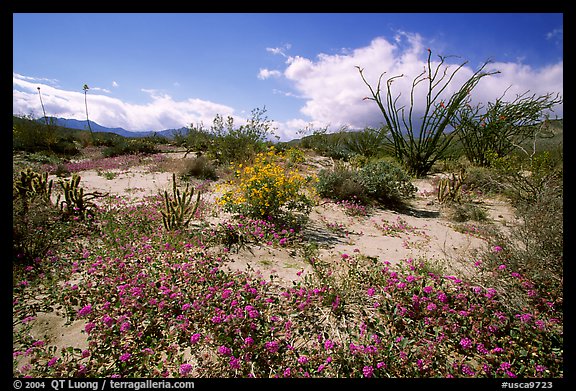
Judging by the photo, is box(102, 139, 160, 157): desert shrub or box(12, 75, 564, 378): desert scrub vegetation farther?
box(102, 139, 160, 157): desert shrub

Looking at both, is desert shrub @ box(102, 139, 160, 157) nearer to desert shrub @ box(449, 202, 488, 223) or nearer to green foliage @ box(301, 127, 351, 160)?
green foliage @ box(301, 127, 351, 160)

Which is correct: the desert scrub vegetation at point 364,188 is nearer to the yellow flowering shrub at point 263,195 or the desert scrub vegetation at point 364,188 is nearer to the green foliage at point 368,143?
the yellow flowering shrub at point 263,195

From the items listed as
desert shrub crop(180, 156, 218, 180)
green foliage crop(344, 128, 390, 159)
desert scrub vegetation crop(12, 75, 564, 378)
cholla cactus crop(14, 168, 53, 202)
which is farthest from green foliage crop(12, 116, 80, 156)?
green foliage crop(344, 128, 390, 159)

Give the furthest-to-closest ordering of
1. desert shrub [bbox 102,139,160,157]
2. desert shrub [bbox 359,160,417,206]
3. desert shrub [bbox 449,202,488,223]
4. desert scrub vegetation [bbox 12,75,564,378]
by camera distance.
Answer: desert shrub [bbox 102,139,160,157], desert shrub [bbox 359,160,417,206], desert shrub [bbox 449,202,488,223], desert scrub vegetation [bbox 12,75,564,378]

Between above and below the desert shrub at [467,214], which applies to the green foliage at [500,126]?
above

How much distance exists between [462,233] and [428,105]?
843 centimetres

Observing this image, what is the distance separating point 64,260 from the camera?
354cm

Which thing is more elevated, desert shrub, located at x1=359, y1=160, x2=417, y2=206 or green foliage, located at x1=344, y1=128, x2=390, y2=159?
green foliage, located at x1=344, y1=128, x2=390, y2=159

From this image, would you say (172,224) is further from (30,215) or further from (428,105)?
(428,105)

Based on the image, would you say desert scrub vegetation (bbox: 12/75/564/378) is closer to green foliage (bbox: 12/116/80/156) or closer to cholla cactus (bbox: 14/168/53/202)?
cholla cactus (bbox: 14/168/53/202)

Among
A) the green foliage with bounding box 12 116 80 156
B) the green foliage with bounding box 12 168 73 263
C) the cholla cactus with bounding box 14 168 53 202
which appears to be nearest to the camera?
the green foliage with bounding box 12 168 73 263

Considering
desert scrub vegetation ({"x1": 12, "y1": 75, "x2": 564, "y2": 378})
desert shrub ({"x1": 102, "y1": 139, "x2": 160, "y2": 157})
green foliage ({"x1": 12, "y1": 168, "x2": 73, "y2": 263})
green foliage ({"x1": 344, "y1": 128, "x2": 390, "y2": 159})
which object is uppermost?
green foliage ({"x1": 344, "y1": 128, "x2": 390, "y2": 159})

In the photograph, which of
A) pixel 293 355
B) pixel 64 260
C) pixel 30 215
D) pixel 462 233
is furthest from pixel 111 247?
pixel 462 233

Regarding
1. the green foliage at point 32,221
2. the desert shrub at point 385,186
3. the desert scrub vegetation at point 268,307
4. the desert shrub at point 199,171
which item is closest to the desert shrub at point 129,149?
the desert shrub at point 199,171
